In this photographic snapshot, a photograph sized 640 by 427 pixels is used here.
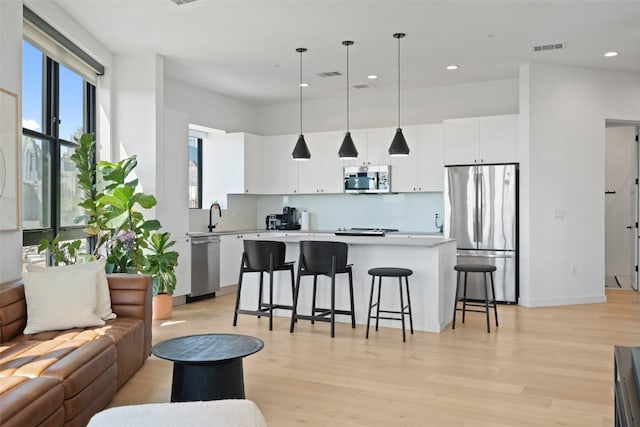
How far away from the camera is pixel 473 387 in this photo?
11.6 ft

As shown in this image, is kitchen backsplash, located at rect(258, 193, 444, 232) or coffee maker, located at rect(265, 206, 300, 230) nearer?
kitchen backsplash, located at rect(258, 193, 444, 232)

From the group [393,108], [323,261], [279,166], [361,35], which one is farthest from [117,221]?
[393,108]

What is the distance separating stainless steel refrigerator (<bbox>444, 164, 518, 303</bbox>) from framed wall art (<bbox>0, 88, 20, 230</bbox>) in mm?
5027

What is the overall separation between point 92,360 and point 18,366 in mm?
349

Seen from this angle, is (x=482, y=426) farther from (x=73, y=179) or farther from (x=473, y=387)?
(x=73, y=179)

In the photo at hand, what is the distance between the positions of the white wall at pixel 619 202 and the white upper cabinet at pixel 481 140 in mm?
2737

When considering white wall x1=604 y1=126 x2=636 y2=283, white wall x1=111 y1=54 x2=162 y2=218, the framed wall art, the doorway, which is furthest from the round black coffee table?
white wall x1=604 y1=126 x2=636 y2=283

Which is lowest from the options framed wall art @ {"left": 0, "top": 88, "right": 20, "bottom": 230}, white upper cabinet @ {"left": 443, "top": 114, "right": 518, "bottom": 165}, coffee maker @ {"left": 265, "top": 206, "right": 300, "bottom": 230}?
coffee maker @ {"left": 265, "top": 206, "right": 300, "bottom": 230}

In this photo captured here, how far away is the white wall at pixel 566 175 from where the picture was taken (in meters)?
6.57

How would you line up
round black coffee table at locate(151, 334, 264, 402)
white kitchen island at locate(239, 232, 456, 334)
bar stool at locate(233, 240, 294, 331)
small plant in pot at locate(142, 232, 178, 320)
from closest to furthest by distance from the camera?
round black coffee table at locate(151, 334, 264, 402) → white kitchen island at locate(239, 232, 456, 334) → bar stool at locate(233, 240, 294, 331) → small plant in pot at locate(142, 232, 178, 320)

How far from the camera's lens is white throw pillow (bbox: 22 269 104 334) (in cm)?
336

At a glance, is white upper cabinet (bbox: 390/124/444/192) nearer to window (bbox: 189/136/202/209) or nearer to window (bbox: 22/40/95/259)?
window (bbox: 189/136/202/209)

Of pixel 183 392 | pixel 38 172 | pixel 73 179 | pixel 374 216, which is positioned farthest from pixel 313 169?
pixel 183 392

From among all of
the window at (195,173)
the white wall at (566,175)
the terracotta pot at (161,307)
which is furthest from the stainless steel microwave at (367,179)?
the terracotta pot at (161,307)
